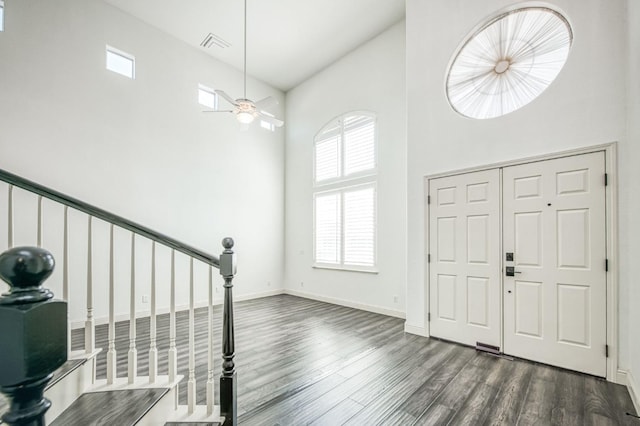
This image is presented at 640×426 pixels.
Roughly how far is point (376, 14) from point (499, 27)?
2149 millimetres

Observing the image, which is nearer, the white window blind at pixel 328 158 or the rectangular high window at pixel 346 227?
the rectangular high window at pixel 346 227

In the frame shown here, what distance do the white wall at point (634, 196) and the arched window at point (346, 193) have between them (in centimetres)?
328

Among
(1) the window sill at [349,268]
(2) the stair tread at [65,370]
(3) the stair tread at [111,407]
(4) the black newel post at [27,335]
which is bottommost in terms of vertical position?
(3) the stair tread at [111,407]

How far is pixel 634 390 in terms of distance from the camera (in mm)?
2395

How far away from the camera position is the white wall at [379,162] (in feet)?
16.3

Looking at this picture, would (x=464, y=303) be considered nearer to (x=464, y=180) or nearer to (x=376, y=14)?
(x=464, y=180)

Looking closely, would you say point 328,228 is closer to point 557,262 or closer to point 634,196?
point 557,262

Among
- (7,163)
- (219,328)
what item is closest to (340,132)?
(219,328)

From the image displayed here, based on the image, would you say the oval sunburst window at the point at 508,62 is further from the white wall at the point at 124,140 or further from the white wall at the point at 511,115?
the white wall at the point at 124,140

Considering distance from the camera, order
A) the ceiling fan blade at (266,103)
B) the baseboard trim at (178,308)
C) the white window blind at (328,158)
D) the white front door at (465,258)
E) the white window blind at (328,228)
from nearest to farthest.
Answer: the white front door at (465,258)
the baseboard trim at (178,308)
the ceiling fan blade at (266,103)
the white window blind at (328,228)
the white window blind at (328,158)

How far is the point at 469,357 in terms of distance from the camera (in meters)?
3.26

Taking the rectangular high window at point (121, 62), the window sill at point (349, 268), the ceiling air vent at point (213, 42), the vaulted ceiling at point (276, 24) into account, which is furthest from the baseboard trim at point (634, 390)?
the rectangular high window at point (121, 62)

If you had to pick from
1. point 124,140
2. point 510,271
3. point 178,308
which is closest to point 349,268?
point 510,271

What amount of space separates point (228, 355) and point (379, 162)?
4.28 meters
